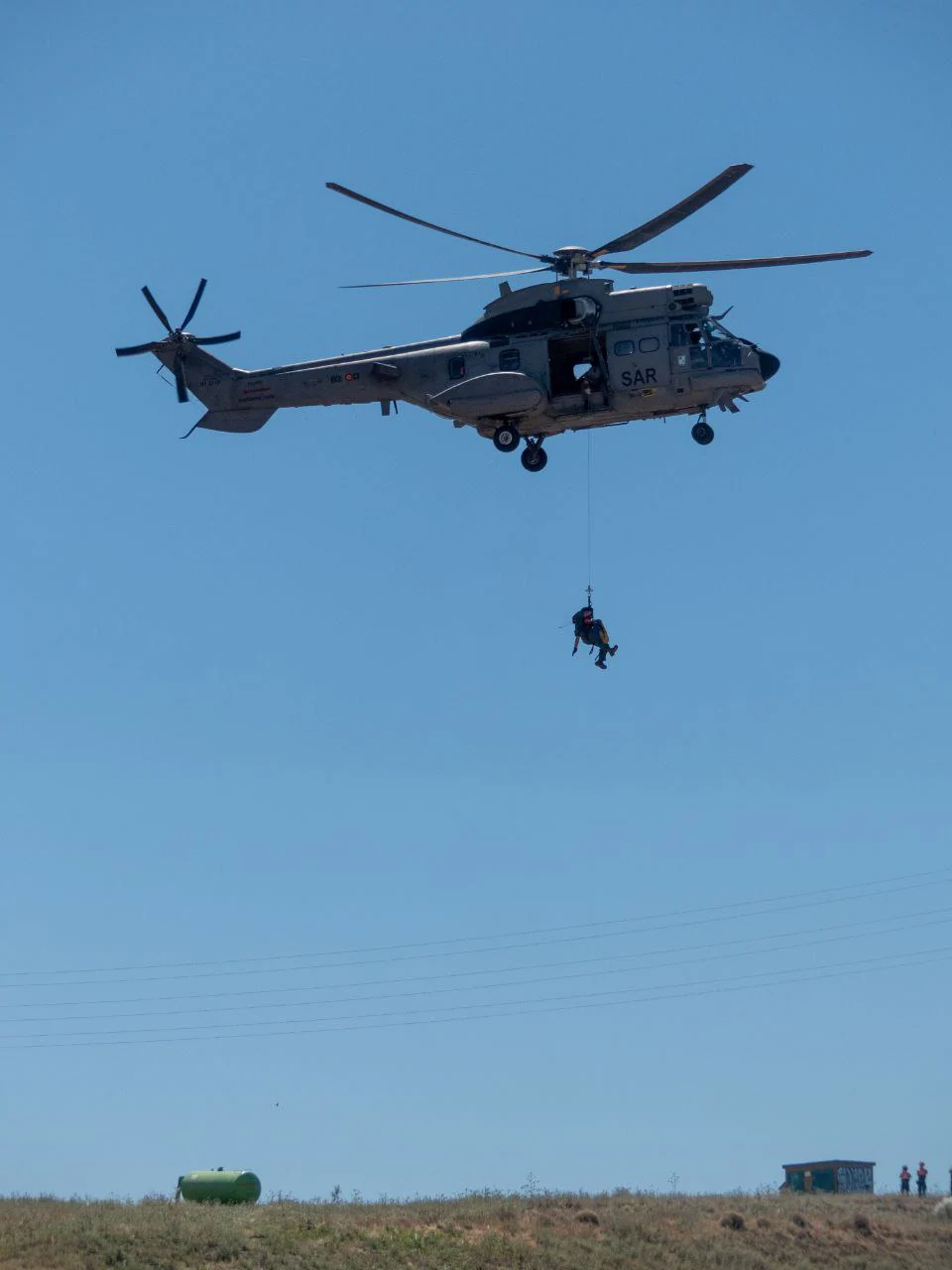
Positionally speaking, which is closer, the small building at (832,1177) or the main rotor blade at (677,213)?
the main rotor blade at (677,213)

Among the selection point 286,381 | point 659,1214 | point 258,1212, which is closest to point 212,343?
point 286,381

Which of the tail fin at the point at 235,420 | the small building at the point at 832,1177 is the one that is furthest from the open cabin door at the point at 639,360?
the small building at the point at 832,1177

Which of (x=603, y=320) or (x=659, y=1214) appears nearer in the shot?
(x=603, y=320)

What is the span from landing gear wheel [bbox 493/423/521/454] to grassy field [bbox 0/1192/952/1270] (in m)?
18.0

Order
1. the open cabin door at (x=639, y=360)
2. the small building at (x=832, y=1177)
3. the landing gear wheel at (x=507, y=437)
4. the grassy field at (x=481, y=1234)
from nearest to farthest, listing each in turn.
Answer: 1. the grassy field at (x=481, y=1234)
2. the open cabin door at (x=639, y=360)
3. the landing gear wheel at (x=507, y=437)
4. the small building at (x=832, y=1177)

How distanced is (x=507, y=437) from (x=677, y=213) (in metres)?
6.40

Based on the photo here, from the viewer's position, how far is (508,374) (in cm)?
4659

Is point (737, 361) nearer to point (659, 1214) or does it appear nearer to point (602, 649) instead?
point (602, 649)

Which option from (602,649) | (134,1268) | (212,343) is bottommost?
(134,1268)

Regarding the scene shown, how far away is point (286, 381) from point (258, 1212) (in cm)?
1958

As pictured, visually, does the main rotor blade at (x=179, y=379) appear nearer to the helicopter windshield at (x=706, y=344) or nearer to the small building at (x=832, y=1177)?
the helicopter windshield at (x=706, y=344)

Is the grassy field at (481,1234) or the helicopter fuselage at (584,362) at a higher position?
the helicopter fuselage at (584,362)

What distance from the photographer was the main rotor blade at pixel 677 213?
43.5 m

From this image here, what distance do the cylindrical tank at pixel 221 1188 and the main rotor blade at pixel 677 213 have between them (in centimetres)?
2322
